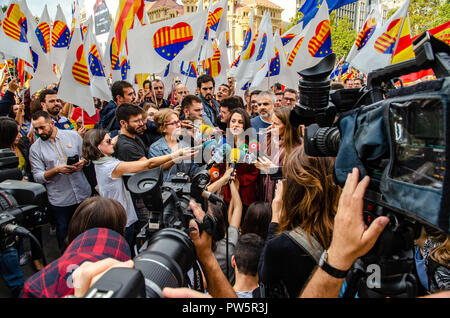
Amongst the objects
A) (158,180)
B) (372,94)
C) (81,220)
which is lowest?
(81,220)

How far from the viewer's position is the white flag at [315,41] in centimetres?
496

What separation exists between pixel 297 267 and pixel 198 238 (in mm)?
486

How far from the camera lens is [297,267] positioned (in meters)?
1.42

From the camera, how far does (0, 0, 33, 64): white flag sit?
4.89m

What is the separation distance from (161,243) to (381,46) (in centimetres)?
565

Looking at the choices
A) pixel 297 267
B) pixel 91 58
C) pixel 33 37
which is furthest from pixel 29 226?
pixel 33 37

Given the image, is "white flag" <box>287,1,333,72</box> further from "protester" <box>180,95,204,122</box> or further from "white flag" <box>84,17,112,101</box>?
"white flag" <box>84,17,112,101</box>

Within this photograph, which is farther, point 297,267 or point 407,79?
point 407,79

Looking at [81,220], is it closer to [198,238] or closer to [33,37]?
[198,238]

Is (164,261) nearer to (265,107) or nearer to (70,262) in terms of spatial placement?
(70,262)

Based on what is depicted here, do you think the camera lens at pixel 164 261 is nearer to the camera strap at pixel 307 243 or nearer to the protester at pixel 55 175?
the camera strap at pixel 307 243

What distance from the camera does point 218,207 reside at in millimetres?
2523

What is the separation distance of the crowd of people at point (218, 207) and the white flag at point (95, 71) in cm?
18
